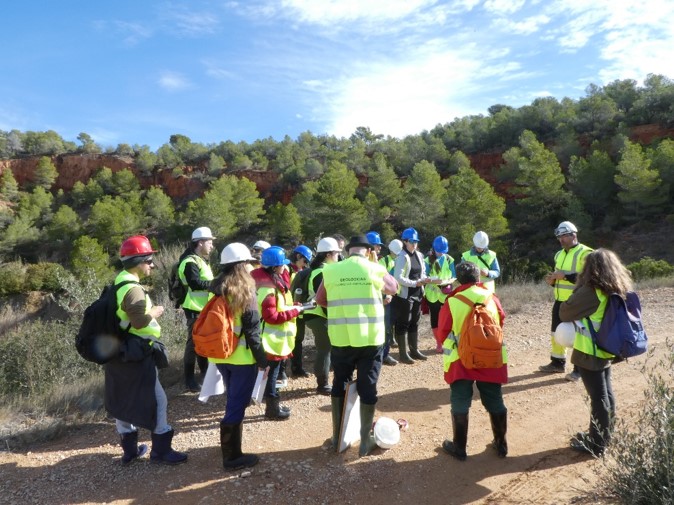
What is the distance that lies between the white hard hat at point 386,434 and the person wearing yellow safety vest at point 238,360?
3.40 ft

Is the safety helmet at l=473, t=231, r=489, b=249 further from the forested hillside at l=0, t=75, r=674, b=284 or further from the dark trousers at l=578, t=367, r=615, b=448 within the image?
the forested hillside at l=0, t=75, r=674, b=284

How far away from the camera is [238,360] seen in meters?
3.67

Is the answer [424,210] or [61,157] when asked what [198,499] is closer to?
[424,210]

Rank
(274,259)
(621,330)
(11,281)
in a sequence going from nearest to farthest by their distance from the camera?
(621,330) < (274,259) < (11,281)

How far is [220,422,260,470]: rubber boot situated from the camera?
364 cm

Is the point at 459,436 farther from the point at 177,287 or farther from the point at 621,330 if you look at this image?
the point at 177,287

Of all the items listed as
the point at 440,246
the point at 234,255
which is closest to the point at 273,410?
the point at 234,255

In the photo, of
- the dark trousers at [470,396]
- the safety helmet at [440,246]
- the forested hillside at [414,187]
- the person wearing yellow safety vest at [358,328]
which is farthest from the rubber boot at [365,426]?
the forested hillside at [414,187]

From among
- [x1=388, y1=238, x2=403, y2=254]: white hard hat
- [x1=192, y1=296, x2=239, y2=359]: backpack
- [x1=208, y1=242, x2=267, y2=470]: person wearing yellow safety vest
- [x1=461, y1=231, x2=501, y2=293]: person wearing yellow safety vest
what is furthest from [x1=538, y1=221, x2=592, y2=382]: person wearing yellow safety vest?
[x1=192, y1=296, x2=239, y2=359]: backpack

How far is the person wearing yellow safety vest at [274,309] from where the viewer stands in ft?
14.0

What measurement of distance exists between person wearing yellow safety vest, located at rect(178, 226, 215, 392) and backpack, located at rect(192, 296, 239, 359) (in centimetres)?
165

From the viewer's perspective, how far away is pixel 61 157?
56.7 m

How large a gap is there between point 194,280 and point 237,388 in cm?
199

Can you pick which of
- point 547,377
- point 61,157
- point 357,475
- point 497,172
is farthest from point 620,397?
point 61,157
